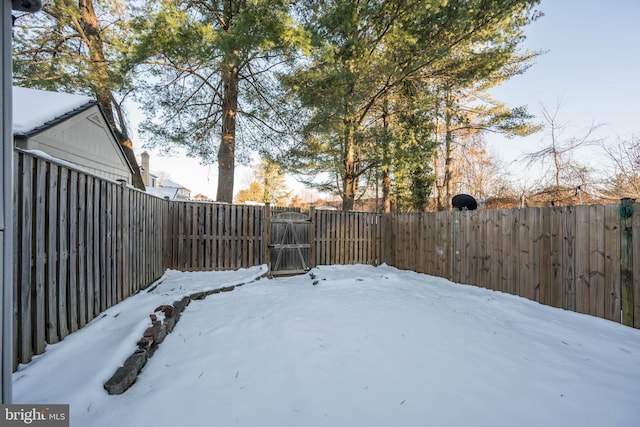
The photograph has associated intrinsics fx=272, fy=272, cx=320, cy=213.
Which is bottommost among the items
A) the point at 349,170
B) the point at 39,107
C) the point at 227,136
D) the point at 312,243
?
the point at 312,243

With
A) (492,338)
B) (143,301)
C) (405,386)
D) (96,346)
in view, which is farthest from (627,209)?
(143,301)

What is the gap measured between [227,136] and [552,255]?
25.4 feet

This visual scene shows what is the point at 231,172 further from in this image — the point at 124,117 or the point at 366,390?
the point at 366,390

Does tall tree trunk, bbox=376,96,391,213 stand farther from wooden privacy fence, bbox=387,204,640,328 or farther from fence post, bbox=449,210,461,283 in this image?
fence post, bbox=449,210,461,283

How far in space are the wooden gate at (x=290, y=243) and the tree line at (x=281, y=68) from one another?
2392mm

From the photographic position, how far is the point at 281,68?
7648 millimetres

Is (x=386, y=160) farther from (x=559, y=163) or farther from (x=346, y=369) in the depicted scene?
(x=346, y=369)

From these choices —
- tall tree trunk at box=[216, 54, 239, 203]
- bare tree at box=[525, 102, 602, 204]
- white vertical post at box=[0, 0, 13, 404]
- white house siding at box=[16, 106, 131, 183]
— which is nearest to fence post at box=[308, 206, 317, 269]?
tall tree trunk at box=[216, 54, 239, 203]

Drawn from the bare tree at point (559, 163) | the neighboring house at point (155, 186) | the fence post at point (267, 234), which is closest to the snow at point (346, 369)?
the fence post at point (267, 234)

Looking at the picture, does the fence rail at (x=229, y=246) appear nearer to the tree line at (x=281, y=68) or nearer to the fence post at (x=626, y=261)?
the fence post at (x=626, y=261)

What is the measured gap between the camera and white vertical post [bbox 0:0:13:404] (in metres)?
1.02

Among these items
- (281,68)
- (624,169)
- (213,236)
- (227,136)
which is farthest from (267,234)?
(624,169)

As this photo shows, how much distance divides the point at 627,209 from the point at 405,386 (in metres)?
3.43

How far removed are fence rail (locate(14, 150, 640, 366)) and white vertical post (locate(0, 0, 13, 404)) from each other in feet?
3.40
